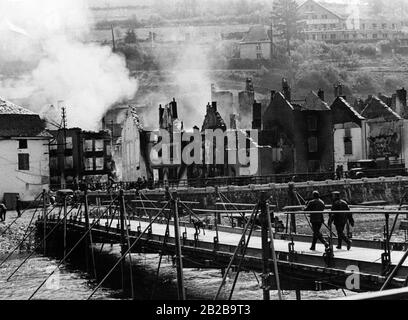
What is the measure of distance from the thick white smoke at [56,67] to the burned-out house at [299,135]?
28144 mm

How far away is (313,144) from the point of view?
69.9 m

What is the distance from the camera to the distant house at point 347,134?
223 ft

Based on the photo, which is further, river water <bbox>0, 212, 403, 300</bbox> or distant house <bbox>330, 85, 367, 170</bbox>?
distant house <bbox>330, 85, 367, 170</bbox>

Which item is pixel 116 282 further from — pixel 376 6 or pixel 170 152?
pixel 376 6

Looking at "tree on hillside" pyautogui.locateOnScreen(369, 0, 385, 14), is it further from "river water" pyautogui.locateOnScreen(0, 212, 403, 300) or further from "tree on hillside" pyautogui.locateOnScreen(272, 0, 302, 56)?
"river water" pyautogui.locateOnScreen(0, 212, 403, 300)

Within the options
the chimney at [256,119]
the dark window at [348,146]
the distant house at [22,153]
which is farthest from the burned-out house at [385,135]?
the distant house at [22,153]

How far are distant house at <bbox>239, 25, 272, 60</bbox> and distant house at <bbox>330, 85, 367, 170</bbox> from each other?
70861mm

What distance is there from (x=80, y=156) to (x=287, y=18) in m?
83.6

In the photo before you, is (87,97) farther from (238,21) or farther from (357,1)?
(357,1)

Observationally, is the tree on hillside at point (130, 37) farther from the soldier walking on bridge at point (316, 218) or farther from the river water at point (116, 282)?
the soldier walking on bridge at point (316, 218)

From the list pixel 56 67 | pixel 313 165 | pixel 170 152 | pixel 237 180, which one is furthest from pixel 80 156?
pixel 56 67

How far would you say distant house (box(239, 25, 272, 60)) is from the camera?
139 metres

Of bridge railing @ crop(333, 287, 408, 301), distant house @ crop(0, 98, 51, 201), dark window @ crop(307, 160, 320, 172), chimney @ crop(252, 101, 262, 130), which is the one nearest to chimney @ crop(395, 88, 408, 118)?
dark window @ crop(307, 160, 320, 172)
